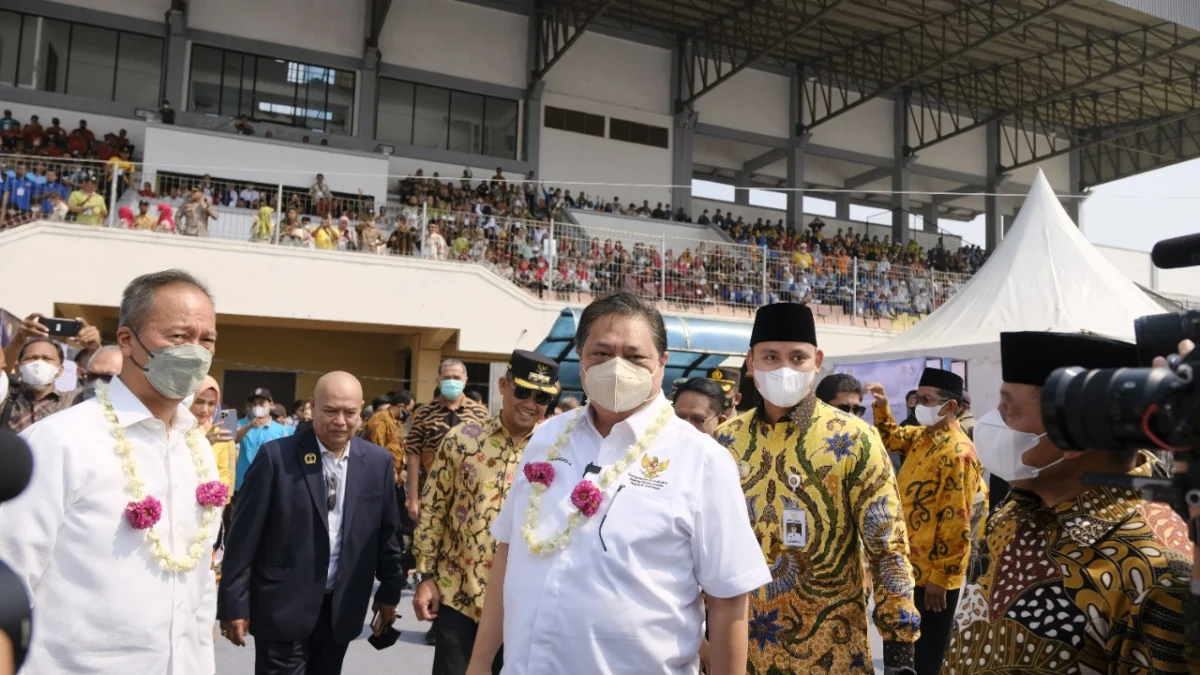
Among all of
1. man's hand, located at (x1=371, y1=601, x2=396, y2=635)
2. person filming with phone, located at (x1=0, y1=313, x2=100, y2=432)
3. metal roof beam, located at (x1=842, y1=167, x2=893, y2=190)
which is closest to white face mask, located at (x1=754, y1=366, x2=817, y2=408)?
man's hand, located at (x1=371, y1=601, x2=396, y2=635)

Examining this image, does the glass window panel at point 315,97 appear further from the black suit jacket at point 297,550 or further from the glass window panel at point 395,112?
the black suit jacket at point 297,550

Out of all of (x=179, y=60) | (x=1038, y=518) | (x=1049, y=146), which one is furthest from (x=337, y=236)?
(x=1049, y=146)

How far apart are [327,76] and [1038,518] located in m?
25.1

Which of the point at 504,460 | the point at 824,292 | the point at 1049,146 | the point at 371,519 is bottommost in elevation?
the point at 371,519

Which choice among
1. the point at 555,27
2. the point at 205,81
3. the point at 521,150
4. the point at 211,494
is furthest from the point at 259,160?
the point at 211,494

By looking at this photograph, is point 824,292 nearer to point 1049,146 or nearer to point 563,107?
point 563,107

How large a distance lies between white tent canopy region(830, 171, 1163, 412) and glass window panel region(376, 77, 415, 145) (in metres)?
16.0

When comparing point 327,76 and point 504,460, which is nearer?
point 504,460

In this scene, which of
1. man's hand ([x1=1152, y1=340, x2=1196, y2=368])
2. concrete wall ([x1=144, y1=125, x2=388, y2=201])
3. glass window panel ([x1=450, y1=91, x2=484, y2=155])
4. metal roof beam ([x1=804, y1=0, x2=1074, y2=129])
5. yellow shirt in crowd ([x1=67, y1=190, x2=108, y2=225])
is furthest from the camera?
glass window panel ([x1=450, y1=91, x2=484, y2=155])

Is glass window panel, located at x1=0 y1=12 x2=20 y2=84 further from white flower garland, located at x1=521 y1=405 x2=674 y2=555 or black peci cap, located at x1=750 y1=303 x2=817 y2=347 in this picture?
white flower garland, located at x1=521 y1=405 x2=674 y2=555

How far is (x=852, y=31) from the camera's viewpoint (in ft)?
92.9

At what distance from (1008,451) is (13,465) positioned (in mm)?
2016

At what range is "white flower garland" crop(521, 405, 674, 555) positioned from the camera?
95.9 inches

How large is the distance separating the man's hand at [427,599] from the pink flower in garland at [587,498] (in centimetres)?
205
